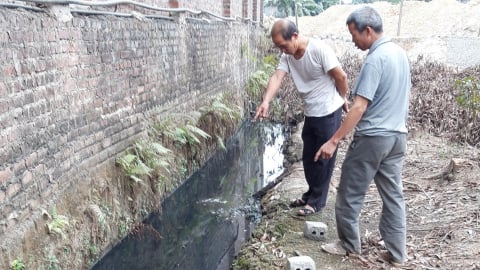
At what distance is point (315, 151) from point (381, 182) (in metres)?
1.07

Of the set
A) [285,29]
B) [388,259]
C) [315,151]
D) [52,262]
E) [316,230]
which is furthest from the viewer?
[315,151]

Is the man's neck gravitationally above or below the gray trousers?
above

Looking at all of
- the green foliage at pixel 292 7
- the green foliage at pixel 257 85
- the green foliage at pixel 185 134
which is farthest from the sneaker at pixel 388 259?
the green foliage at pixel 292 7

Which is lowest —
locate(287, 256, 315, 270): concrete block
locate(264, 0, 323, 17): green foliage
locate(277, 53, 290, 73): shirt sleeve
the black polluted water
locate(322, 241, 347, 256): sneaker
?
the black polluted water

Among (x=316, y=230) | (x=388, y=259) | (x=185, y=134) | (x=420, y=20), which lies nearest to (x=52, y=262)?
(x=316, y=230)

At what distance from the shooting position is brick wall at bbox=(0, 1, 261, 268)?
3154 millimetres

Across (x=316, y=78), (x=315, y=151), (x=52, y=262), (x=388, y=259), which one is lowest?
(x=52, y=262)

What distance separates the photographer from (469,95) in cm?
675

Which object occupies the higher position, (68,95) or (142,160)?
(68,95)

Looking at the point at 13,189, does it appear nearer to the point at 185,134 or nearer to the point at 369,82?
the point at 369,82

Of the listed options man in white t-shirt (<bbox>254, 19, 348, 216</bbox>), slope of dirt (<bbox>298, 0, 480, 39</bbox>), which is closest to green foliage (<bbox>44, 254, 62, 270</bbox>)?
man in white t-shirt (<bbox>254, 19, 348, 216</bbox>)

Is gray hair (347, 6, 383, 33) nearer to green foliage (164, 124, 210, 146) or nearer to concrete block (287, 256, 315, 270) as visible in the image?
concrete block (287, 256, 315, 270)

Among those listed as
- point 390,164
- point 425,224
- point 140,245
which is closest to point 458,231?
point 425,224

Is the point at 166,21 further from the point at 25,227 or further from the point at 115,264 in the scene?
the point at 25,227
